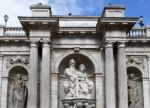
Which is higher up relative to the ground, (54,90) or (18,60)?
(18,60)

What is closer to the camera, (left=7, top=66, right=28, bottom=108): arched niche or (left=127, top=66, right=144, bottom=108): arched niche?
(left=7, top=66, right=28, bottom=108): arched niche

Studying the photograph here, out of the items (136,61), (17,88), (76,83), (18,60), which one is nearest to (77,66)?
(76,83)

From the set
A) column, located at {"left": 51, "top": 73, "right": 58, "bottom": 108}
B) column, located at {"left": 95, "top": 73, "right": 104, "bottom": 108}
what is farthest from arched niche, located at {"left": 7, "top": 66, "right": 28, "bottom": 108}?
column, located at {"left": 95, "top": 73, "right": 104, "bottom": 108}

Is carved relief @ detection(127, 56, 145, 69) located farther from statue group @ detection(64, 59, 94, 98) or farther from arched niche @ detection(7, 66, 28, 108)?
arched niche @ detection(7, 66, 28, 108)

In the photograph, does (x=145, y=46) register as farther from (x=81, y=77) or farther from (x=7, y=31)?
(x=7, y=31)

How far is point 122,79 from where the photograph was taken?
24641 millimetres

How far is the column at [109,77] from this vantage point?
24344 millimetres

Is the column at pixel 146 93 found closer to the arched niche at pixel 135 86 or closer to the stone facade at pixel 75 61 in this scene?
the stone facade at pixel 75 61

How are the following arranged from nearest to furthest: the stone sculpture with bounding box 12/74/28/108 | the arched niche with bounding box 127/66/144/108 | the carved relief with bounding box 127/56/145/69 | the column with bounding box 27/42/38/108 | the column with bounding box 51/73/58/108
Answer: the column with bounding box 27/42/38/108, the column with bounding box 51/73/58/108, the stone sculpture with bounding box 12/74/28/108, the arched niche with bounding box 127/66/144/108, the carved relief with bounding box 127/56/145/69

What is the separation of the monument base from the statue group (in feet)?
1.95

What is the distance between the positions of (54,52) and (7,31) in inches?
166

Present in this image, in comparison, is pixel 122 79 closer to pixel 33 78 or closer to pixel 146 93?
pixel 146 93

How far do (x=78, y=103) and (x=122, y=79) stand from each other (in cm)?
295

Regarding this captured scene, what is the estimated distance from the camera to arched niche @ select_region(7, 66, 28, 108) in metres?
26.8
